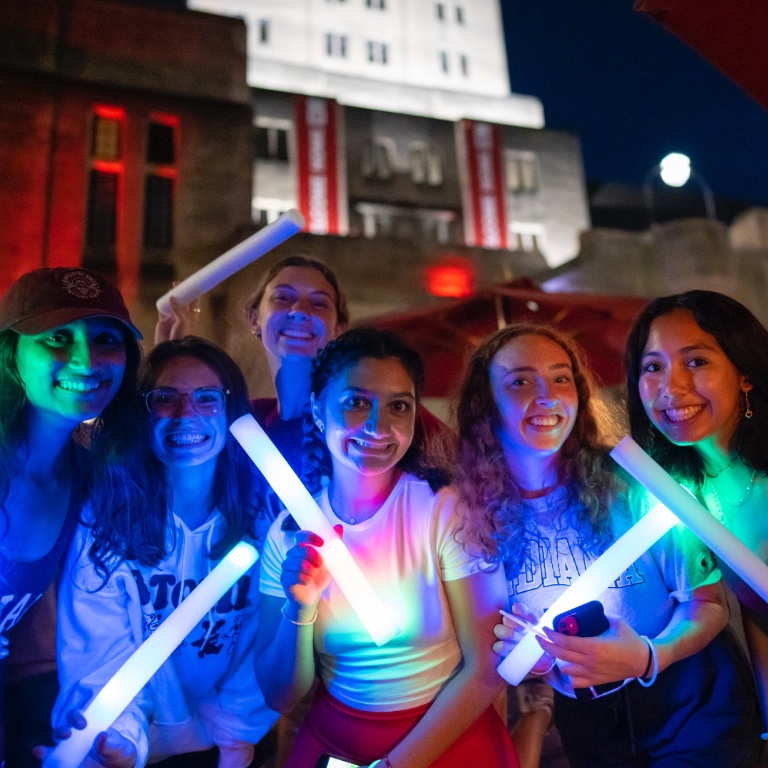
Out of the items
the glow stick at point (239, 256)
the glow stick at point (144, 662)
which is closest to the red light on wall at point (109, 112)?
the glow stick at point (239, 256)

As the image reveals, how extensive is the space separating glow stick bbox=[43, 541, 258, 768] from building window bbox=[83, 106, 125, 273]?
988cm

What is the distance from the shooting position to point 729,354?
2076mm

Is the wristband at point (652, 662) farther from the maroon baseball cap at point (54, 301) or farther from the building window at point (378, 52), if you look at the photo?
the building window at point (378, 52)

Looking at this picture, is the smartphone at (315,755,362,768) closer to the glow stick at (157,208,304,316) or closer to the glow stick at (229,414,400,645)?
the glow stick at (229,414,400,645)

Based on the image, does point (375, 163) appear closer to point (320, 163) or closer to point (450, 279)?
point (320, 163)

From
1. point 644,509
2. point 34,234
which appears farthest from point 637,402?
point 34,234

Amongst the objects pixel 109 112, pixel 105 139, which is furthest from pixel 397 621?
pixel 109 112

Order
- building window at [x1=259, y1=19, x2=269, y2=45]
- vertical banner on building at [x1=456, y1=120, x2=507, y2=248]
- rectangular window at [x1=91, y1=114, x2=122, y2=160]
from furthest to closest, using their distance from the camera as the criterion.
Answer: building window at [x1=259, y1=19, x2=269, y2=45], vertical banner on building at [x1=456, y1=120, x2=507, y2=248], rectangular window at [x1=91, y1=114, x2=122, y2=160]

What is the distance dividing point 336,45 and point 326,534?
25.5 meters

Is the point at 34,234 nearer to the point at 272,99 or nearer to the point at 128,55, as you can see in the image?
the point at 128,55

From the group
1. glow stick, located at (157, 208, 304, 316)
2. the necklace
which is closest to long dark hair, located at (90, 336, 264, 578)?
glow stick, located at (157, 208, 304, 316)

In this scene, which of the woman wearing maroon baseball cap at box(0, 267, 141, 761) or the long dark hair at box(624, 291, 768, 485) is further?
the long dark hair at box(624, 291, 768, 485)

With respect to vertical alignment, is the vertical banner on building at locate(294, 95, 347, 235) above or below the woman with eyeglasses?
above

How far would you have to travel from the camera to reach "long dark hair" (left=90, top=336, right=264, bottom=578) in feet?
6.72
